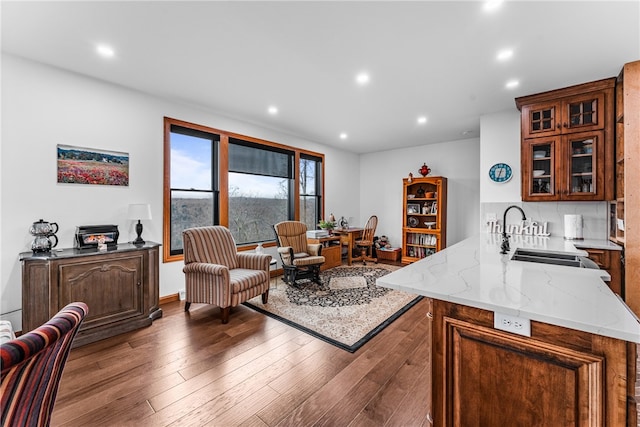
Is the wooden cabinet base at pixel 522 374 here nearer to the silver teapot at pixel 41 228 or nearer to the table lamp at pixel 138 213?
the table lamp at pixel 138 213

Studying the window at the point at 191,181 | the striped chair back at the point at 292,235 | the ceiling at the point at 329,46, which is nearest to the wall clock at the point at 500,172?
the ceiling at the point at 329,46

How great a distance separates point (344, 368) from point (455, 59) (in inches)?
115

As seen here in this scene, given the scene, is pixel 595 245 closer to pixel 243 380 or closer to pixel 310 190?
pixel 243 380

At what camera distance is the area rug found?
2709mm

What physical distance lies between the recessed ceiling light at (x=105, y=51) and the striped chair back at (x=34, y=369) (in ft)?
8.46

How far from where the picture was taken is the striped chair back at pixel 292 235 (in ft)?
14.6

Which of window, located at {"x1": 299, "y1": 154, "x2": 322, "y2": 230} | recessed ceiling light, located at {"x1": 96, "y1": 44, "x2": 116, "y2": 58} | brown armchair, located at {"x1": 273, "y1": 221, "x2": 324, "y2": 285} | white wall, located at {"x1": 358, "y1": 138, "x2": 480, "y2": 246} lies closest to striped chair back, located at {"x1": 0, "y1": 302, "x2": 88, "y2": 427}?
recessed ceiling light, located at {"x1": 96, "y1": 44, "x2": 116, "y2": 58}

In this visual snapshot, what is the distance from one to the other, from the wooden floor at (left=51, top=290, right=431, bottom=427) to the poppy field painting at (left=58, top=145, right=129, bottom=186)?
1703 millimetres

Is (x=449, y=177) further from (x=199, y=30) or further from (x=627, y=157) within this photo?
(x=199, y=30)

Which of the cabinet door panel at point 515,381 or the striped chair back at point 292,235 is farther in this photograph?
the striped chair back at point 292,235

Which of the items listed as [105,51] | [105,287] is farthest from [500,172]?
[105,287]

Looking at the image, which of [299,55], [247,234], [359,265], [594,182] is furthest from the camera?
[359,265]

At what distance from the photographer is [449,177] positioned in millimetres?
5777

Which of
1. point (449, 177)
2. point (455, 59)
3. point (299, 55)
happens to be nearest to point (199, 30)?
point (299, 55)
